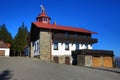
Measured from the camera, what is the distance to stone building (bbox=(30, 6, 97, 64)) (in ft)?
134

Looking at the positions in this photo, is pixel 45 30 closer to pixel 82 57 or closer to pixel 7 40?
pixel 82 57

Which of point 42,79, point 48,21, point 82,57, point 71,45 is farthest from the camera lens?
point 48,21

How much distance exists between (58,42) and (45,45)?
294 centimetres

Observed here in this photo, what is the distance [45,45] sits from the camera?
1610 inches

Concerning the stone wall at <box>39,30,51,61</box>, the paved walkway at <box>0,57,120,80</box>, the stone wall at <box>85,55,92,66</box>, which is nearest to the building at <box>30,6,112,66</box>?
the stone wall at <box>39,30,51,61</box>

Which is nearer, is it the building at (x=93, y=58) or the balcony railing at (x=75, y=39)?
the building at (x=93, y=58)

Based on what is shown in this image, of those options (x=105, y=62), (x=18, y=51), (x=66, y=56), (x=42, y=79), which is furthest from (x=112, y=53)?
(x=18, y=51)

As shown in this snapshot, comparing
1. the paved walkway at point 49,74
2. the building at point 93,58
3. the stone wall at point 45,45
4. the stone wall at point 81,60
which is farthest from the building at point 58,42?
the paved walkway at point 49,74

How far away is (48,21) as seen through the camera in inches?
1987

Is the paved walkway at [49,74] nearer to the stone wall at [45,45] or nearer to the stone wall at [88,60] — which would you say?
the stone wall at [88,60]

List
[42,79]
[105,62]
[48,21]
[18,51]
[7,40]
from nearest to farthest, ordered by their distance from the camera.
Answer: [42,79] < [105,62] < [48,21] < [18,51] < [7,40]

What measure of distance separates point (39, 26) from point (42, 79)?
24.1 meters

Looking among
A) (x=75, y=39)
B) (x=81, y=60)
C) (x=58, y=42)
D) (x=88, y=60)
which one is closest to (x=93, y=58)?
(x=88, y=60)

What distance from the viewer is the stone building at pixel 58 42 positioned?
134 feet
